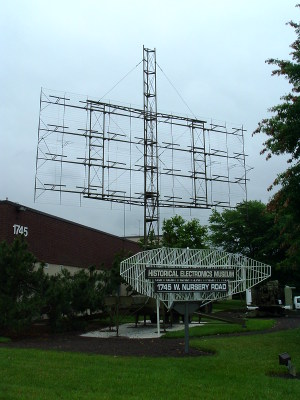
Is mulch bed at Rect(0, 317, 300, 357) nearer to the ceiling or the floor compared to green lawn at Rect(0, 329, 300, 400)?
nearer to the ceiling

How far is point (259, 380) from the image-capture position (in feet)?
27.9

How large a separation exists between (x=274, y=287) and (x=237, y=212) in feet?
38.6

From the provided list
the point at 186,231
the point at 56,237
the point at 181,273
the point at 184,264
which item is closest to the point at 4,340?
the point at 181,273

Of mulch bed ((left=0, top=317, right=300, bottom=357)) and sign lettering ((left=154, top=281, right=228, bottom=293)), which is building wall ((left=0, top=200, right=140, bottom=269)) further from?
sign lettering ((left=154, top=281, right=228, bottom=293))

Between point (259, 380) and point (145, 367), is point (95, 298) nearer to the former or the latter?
point (145, 367)

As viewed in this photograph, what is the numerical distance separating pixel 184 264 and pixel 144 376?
34.2ft

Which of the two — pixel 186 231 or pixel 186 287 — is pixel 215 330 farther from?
pixel 186 231

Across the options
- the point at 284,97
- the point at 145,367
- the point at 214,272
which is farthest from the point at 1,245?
the point at 284,97

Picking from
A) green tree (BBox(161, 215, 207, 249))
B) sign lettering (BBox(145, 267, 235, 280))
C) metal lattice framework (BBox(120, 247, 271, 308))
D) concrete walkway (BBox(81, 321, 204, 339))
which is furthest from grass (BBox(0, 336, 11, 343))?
green tree (BBox(161, 215, 207, 249))

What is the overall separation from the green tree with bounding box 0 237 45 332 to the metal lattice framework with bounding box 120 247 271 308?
3139 millimetres

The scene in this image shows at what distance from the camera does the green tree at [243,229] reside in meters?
44.2

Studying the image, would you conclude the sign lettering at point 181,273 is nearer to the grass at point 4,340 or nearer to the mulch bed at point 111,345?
the mulch bed at point 111,345

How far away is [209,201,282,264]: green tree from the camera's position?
4422cm

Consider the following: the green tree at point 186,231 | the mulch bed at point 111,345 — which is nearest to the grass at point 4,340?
the mulch bed at point 111,345
